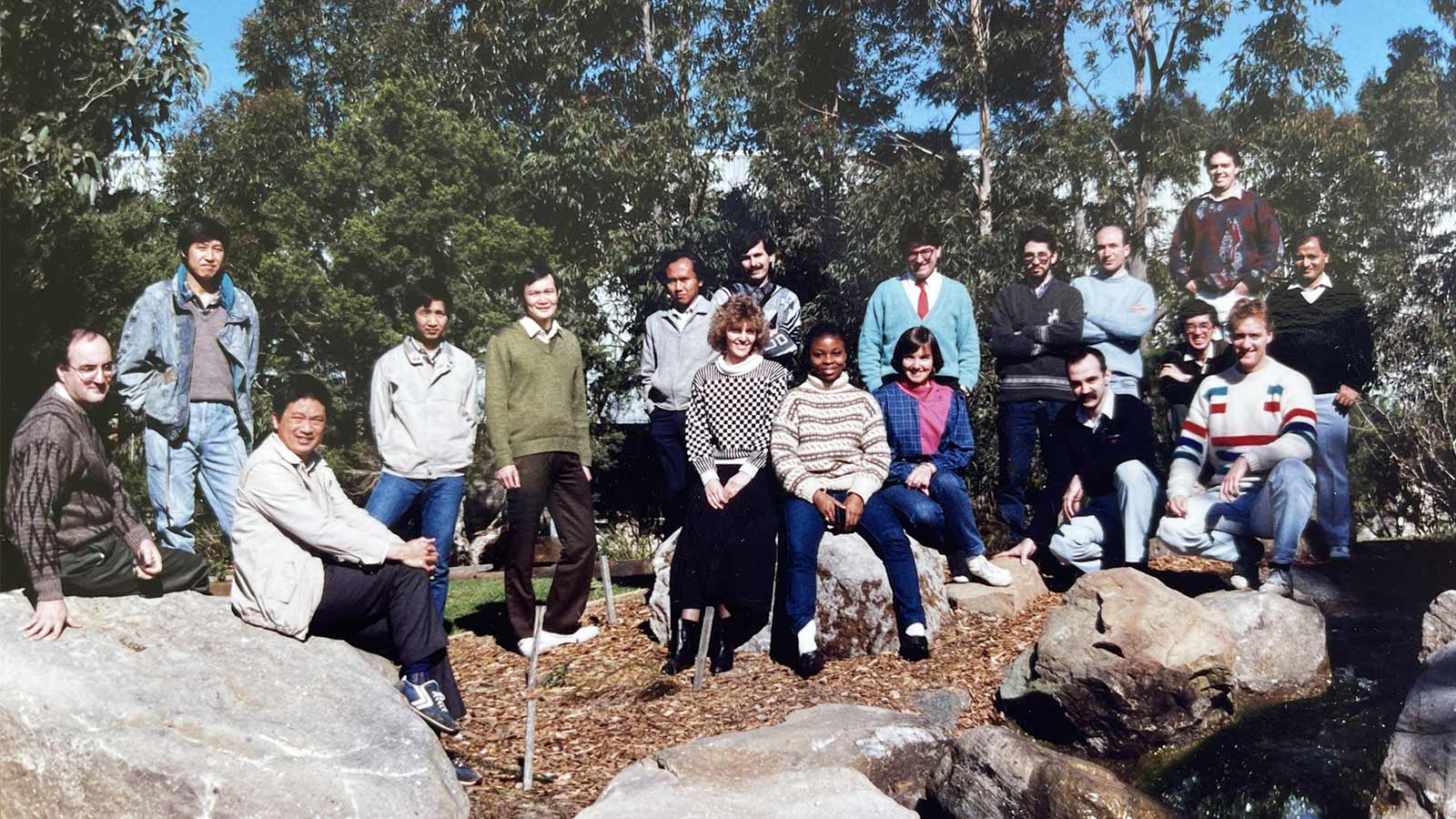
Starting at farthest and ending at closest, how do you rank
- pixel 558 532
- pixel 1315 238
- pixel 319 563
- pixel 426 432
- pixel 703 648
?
pixel 1315 238
pixel 558 532
pixel 426 432
pixel 703 648
pixel 319 563

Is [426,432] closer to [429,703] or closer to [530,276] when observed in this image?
[530,276]

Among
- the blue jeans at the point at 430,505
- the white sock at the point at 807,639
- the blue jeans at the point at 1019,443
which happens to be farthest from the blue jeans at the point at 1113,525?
the blue jeans at the point at 430,505

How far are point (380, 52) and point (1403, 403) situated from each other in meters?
6.57

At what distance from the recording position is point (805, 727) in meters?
4.76

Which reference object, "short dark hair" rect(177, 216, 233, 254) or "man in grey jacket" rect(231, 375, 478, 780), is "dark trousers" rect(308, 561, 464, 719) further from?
"short dark hair" rect(177, 216, 233, 254)

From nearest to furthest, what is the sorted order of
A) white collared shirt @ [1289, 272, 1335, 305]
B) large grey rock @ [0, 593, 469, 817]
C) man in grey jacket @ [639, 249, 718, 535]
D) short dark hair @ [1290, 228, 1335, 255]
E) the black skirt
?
1. large grey rock @ [0, 593, 469, 817]
2. the black skirt
3. man in grey jacket @ [639, 249, 718, 535]
4. white collared shirt @ [1289, 272, 1335, 305]
5. short dark hair @ [1290, 228, 1335, 255]

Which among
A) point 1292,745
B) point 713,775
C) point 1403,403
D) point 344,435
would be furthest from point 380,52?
point 1403,403

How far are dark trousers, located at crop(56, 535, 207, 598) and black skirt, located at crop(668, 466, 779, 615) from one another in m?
2.25

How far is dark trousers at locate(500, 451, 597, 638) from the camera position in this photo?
19.7 ft

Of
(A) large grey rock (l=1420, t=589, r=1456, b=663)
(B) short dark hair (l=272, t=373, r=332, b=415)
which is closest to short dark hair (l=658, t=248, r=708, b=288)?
(B) short dark hair (l=272, t=373, r=332, b=415)

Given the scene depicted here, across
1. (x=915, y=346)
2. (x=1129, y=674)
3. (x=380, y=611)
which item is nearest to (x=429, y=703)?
(x=380, y=611)

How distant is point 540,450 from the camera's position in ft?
19.9

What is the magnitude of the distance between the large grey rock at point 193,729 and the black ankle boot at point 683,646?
153cm

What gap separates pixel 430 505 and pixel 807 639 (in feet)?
6.52
